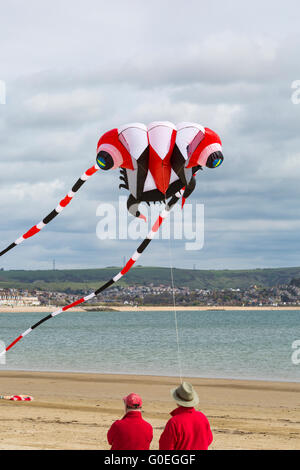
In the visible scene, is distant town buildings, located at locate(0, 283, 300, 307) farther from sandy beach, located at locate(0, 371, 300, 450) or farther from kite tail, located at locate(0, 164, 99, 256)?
kite tail, located at locate(0, 164, 99, 256)

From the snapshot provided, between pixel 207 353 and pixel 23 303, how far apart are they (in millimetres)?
102919

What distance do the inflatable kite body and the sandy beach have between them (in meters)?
4.65

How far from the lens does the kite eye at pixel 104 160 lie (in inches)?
288

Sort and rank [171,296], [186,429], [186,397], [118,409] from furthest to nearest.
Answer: [171,296], [118,409], [186,397], [186,429]

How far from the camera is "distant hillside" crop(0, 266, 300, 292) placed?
15138cm

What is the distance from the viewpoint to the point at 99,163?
7.32m

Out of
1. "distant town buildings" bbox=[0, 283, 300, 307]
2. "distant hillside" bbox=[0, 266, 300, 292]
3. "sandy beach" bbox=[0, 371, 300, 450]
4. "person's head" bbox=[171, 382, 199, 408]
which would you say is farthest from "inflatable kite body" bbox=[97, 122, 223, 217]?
"distant hillside" bbox=[0, 266, 300, 292]

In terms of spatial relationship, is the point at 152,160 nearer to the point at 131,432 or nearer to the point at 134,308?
the point at 131,432

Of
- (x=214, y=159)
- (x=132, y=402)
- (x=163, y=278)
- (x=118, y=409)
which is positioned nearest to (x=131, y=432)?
(x=132, y=402)

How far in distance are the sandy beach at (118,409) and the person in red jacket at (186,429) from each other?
4.81 metres

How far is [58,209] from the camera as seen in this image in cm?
736

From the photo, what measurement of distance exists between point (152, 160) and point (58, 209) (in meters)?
1.16

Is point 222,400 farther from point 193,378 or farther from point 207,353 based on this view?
point 207,353

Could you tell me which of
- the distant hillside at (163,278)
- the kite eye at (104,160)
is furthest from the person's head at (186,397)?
the distant hillside at (163,278)
